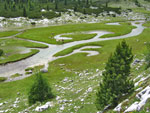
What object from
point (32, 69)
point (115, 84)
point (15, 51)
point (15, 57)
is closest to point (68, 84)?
point (115, 84)

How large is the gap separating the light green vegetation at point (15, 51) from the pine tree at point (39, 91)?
1341 inches

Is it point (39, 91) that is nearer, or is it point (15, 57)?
point (39, 91)

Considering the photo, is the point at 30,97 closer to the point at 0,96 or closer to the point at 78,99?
the point at 78,99

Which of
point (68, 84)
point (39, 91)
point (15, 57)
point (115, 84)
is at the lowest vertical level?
point (15, 57)

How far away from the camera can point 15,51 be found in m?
68.2

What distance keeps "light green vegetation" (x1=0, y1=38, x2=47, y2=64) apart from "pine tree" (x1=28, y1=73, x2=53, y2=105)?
1341 inches

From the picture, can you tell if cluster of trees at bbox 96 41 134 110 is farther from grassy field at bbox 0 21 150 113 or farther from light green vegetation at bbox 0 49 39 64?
light green vegetation at bbox 0 49 39 64

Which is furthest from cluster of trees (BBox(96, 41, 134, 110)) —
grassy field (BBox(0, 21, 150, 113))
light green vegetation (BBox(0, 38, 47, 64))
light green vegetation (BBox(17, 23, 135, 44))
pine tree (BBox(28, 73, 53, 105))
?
light green vegetation (BBox(17, 23, 135, 44))

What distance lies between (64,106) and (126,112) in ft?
36.0

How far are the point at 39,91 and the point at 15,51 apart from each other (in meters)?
47.1

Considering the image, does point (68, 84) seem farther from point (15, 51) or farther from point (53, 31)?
point (53, 31)

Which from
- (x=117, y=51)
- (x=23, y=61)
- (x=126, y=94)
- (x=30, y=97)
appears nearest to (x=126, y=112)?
(x=126, y=94)

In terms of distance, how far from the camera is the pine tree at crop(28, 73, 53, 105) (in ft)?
85.9

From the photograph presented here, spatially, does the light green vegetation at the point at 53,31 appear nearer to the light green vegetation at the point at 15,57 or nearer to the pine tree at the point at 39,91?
the light green vegetation at the point at 15,57
